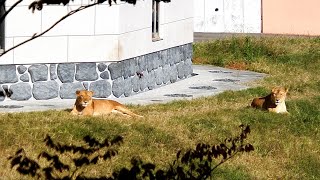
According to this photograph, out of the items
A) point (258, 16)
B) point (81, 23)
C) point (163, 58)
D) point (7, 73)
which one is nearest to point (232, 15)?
point (258, 16)

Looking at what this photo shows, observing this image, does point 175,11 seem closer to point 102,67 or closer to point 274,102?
point 102,67

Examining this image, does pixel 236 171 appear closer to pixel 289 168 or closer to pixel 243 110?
pixel 289 168

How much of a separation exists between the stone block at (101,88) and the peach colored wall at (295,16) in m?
18.8

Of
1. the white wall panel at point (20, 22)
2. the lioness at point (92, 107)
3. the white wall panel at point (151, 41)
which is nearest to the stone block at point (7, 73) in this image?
the white wall panel at point (20, 22)

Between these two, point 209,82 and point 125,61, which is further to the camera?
point 209,82

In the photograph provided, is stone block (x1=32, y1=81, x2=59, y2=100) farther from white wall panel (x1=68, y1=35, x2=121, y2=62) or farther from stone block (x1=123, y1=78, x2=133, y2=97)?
stone block (x1=123, y1=78, x2=133, y2=97)

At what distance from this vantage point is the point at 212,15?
1427 inches

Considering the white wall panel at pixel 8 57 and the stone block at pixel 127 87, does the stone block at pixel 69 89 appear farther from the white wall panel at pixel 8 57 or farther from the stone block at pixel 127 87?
the white wall panel at pixel 8 57

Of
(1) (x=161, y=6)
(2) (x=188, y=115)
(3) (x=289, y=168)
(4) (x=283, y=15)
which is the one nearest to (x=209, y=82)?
(1) (x=161, y=6)

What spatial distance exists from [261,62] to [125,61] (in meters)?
7.37

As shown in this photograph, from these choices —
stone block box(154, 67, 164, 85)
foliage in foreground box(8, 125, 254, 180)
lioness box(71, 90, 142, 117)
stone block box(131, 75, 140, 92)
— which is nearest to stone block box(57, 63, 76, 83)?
stone block box(131, 75, 140, 92)

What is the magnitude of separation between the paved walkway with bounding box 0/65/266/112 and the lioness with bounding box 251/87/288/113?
6.90 ft

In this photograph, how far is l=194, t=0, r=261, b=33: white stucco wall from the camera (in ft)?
118

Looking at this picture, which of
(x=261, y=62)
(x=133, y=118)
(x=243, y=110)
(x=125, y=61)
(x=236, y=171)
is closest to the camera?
(x=236, y=171)
